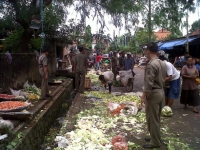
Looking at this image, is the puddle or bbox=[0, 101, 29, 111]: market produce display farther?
the puddle

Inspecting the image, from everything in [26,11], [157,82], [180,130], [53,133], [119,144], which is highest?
[26,11]

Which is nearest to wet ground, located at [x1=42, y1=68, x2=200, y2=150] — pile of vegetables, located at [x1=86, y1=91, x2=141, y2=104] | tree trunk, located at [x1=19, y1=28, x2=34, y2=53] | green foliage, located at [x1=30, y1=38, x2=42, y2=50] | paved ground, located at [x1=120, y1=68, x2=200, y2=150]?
paved ground, located at [x1=120, y1=68, x2=200, y2=150]

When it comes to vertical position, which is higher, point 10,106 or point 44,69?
point 44,69

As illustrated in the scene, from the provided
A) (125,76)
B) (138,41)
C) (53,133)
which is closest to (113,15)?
(125,76)

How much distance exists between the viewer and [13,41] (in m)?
14.7

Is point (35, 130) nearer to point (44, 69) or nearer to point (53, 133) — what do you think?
point (53, 133)

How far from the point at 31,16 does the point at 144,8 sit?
674 centimetres

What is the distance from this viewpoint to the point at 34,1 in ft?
39.4

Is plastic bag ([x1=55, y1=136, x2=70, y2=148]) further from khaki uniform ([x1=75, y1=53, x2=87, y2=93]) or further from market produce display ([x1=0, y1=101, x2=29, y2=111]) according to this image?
khaki uniform ([x1=75, y1=53, x2=87, y2=93])

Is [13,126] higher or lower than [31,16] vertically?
lower

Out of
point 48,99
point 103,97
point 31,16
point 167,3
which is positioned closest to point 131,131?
point 48,99

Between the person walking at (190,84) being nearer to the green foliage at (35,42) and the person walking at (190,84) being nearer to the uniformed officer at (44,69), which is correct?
the uniformed officer at (44,69)

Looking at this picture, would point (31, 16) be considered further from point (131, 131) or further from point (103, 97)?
point (131, 131)

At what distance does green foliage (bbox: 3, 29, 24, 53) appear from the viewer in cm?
1446
